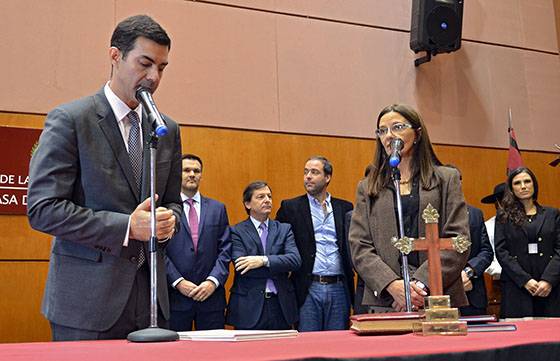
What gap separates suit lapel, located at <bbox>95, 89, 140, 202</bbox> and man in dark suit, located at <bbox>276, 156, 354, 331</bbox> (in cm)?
264

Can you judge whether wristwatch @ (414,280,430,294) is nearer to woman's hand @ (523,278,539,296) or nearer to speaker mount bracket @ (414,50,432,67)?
woman's hand @ (523,278,539,296)

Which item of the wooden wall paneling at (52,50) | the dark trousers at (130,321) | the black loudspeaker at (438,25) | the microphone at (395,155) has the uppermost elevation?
the black loudspeaker at (438,25)

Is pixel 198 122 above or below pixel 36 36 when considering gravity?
below

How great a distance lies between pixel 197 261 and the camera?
412 cm

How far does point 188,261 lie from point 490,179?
318 centimetres

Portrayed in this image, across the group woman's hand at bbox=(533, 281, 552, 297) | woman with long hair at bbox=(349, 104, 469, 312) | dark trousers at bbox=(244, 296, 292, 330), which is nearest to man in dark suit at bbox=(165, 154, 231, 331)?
dark trousers at bbox=(244, 296, 292, 330)

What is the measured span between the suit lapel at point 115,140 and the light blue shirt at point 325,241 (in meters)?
2.68

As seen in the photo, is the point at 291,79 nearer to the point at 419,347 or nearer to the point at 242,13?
the point at 242,13

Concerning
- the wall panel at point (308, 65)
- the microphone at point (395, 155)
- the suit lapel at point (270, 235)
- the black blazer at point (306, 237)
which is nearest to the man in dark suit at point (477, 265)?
the black blazer at point (306, 237)

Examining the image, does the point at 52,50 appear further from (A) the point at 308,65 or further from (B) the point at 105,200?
(B) the point at 105,200

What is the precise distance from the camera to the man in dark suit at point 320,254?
14.3 feet

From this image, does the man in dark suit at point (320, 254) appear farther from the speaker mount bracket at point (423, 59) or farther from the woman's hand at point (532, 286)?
the speaker mount bracket at point (423, 59)

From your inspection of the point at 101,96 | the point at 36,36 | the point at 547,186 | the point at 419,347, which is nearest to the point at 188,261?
the point at 36,36

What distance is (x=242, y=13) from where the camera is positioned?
17.5ft
